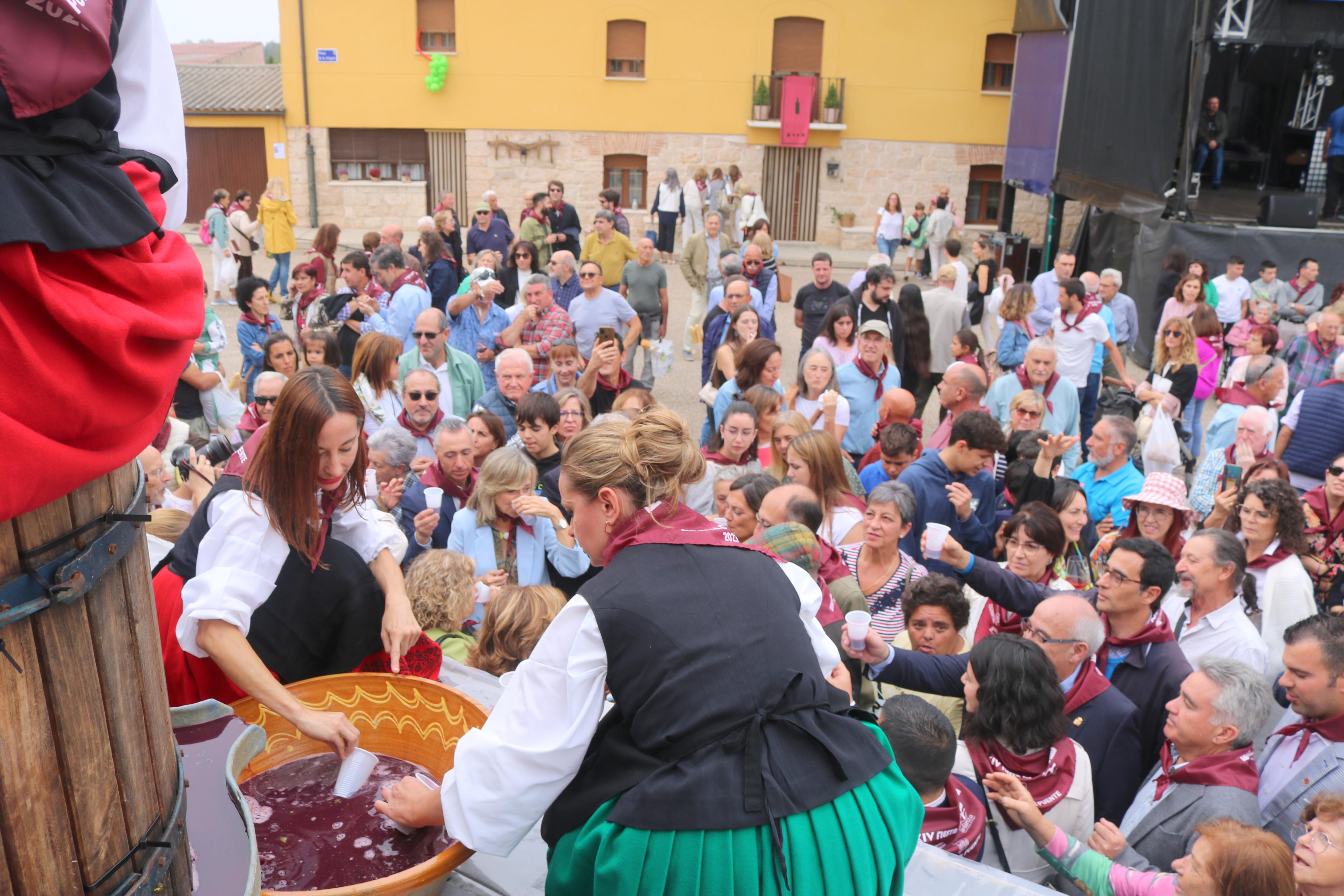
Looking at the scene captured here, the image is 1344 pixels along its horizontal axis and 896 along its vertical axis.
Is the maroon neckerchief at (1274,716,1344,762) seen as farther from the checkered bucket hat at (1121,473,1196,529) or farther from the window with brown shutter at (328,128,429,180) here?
the window with brown shutter at (328,128,429,180)

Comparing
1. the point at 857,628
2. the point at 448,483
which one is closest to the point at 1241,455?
the point at 857,628

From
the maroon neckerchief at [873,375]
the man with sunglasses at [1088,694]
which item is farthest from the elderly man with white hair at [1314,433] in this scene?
the man with sunglasses at [1088,694]

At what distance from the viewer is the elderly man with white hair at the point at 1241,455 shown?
5.97m

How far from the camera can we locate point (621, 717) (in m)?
1.96

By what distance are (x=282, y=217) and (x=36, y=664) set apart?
49.2ft

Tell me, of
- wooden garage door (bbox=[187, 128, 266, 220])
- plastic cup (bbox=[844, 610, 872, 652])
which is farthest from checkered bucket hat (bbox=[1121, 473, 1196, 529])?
wooden garage door (bbox=[187, 128, 266, 220])

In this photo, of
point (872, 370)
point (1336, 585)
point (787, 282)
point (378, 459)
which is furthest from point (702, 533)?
point (787, 282)

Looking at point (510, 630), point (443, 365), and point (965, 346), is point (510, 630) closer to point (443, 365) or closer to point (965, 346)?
point (443, 365)

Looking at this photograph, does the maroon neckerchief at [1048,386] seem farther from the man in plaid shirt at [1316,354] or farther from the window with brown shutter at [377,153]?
the window with brown shutter at [377,153]

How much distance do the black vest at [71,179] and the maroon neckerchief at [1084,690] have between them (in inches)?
125

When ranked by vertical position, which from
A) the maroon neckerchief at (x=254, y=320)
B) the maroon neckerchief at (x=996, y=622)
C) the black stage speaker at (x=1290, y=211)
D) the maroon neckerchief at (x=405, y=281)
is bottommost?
the maroon neckerchief at (x=996, y=622)

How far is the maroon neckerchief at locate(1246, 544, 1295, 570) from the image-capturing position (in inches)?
178

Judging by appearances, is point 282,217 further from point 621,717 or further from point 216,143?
point 621,717

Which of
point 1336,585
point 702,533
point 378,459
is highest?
point 702,533
